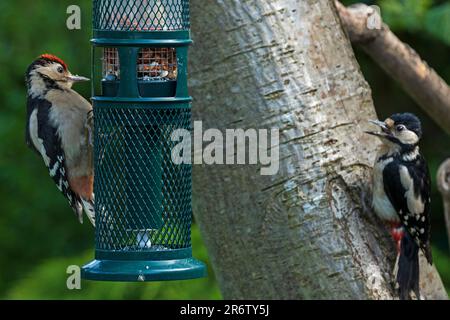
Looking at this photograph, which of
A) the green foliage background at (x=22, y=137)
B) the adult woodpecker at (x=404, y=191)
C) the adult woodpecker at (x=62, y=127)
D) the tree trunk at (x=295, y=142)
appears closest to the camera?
the tree trunk at (x=295, y=142)

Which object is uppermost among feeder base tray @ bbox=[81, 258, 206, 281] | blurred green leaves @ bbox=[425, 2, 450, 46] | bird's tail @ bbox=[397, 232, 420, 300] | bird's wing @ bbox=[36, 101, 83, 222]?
blurred green leaves @ bbox=[425, 2, 450, 46]

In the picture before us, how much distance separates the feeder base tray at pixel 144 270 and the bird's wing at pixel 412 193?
144cm

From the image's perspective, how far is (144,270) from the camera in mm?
4008

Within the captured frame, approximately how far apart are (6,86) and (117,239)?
15.0 feet

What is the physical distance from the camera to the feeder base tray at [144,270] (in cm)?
398

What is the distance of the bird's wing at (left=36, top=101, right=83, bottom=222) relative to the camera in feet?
16.6

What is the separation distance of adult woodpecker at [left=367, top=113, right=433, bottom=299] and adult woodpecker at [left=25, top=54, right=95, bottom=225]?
1.36 meters

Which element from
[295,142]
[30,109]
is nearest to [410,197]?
[295,142]

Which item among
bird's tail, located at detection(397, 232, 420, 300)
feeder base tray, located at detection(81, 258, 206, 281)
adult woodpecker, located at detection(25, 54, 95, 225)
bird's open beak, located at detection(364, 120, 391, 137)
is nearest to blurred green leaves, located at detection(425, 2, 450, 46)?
bird's open beak, located at detection(364, 120, 391, 137)

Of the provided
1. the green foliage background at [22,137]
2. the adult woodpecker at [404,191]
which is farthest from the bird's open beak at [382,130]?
the green foliage background at [22,137]

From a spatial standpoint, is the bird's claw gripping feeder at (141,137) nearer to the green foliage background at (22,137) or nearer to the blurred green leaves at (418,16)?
the blurred green leaves at (418,16)

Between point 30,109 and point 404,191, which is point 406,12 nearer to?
point 404,191

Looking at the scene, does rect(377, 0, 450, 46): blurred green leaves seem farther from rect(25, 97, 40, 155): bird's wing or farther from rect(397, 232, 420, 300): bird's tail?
rect(25, 97, 40, 155): bird's wing
